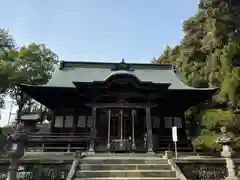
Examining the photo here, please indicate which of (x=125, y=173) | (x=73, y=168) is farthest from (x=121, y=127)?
(x=73, y=168)

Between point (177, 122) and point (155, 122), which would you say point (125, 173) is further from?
point (177, 122)

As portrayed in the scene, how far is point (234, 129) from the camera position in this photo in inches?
553

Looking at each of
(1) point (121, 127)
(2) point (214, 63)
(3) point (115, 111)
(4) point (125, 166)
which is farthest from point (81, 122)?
(2) point (214, 63)

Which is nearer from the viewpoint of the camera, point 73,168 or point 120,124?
point 73,168

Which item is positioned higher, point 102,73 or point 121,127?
point 102,73

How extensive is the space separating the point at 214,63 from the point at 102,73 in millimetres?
9880

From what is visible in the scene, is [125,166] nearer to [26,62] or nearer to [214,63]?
[214,63]

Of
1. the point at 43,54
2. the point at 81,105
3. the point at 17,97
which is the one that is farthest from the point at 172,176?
the point at 17,97

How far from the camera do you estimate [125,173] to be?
32.2 ft

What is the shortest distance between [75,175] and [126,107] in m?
6.93

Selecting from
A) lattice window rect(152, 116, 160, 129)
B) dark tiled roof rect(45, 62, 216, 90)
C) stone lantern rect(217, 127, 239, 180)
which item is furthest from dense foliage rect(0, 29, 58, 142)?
stone lantern rect(217, 127, 239, 180)

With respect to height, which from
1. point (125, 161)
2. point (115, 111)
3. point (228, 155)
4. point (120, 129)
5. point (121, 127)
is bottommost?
point (125, 161)

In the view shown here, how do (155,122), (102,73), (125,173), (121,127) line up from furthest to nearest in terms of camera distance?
(102,73), (155,122), (121,127), (125,173)

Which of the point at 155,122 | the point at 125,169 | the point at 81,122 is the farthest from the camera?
the point at 155,122
